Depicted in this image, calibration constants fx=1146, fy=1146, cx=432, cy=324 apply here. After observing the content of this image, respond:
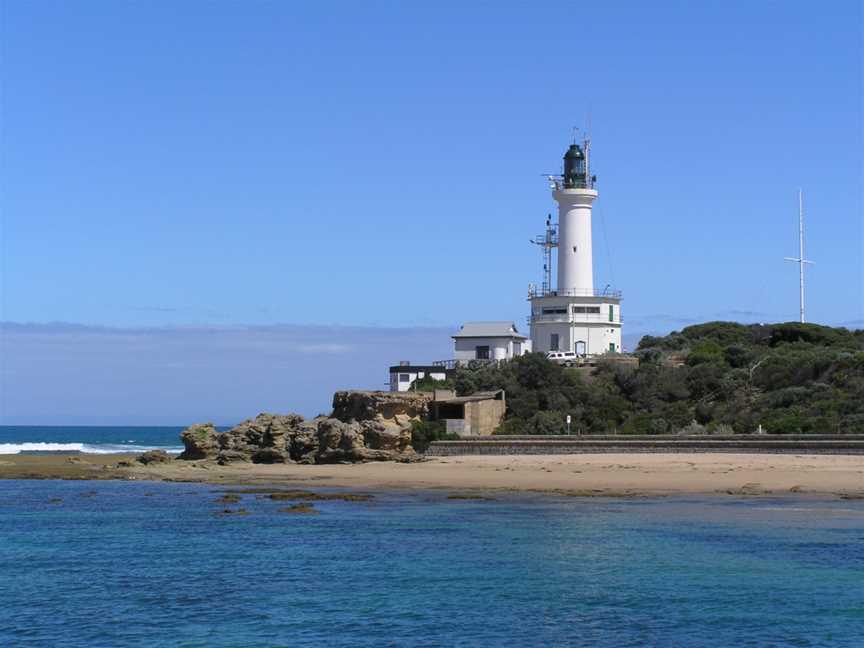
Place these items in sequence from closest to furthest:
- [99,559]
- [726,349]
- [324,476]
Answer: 1. [99,559]
2. [324,476]
3. [726,349]

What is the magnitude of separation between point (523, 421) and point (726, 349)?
13655 millimetres

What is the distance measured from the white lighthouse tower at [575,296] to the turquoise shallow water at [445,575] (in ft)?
99.7

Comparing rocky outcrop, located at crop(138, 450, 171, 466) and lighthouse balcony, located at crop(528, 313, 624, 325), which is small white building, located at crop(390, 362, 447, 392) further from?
rocky outcrop, located at crop(138, 450, 171, 466)

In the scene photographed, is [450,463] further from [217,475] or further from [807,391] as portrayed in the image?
[807,391]

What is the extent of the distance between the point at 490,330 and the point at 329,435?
77.4ft

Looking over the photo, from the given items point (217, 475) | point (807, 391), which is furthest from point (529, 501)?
point (807, 391)

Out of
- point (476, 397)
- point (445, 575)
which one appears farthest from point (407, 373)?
point (445, 575)

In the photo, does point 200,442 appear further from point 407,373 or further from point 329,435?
point 407,373

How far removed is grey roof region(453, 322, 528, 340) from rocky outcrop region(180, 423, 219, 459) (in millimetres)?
20976

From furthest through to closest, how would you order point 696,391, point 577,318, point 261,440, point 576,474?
point 577,318 → point 696,391 → point 261,440 → point 576,474

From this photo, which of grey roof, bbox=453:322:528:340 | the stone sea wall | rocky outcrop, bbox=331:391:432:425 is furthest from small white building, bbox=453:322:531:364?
the stone sea wall

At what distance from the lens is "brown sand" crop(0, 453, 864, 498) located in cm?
3294

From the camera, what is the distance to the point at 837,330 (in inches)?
2368

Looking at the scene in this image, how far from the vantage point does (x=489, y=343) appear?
64.3 metres
